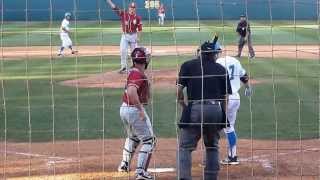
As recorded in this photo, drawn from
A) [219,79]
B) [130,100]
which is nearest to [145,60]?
[130,100]

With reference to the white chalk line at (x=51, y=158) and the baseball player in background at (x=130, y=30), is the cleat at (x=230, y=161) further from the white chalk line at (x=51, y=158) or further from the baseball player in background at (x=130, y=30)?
the baseball player in background at (x=130, y=30)

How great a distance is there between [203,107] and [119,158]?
8.28ft

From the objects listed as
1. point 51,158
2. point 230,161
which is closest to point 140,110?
point 230,161

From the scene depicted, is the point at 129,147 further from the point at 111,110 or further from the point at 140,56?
the point at 111,110

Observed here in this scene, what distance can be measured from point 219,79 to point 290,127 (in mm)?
4735

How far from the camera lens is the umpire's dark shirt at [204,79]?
7.55 metres

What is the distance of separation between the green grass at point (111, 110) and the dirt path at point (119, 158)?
0.64 metres

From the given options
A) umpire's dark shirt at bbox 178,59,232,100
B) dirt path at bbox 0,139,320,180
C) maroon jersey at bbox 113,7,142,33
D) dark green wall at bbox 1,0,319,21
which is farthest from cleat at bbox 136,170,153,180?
dark green wall at bbox 1,0,319,21

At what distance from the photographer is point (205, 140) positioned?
771 cm

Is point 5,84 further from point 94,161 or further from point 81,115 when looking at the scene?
point 94,161

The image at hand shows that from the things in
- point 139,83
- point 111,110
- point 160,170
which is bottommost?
point 160,170

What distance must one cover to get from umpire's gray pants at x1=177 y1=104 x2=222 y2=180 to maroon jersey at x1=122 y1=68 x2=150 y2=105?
2.72 ft

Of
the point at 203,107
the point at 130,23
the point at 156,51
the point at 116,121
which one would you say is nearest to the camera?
the point at 203,107

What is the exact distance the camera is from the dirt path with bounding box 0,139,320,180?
858 cm
